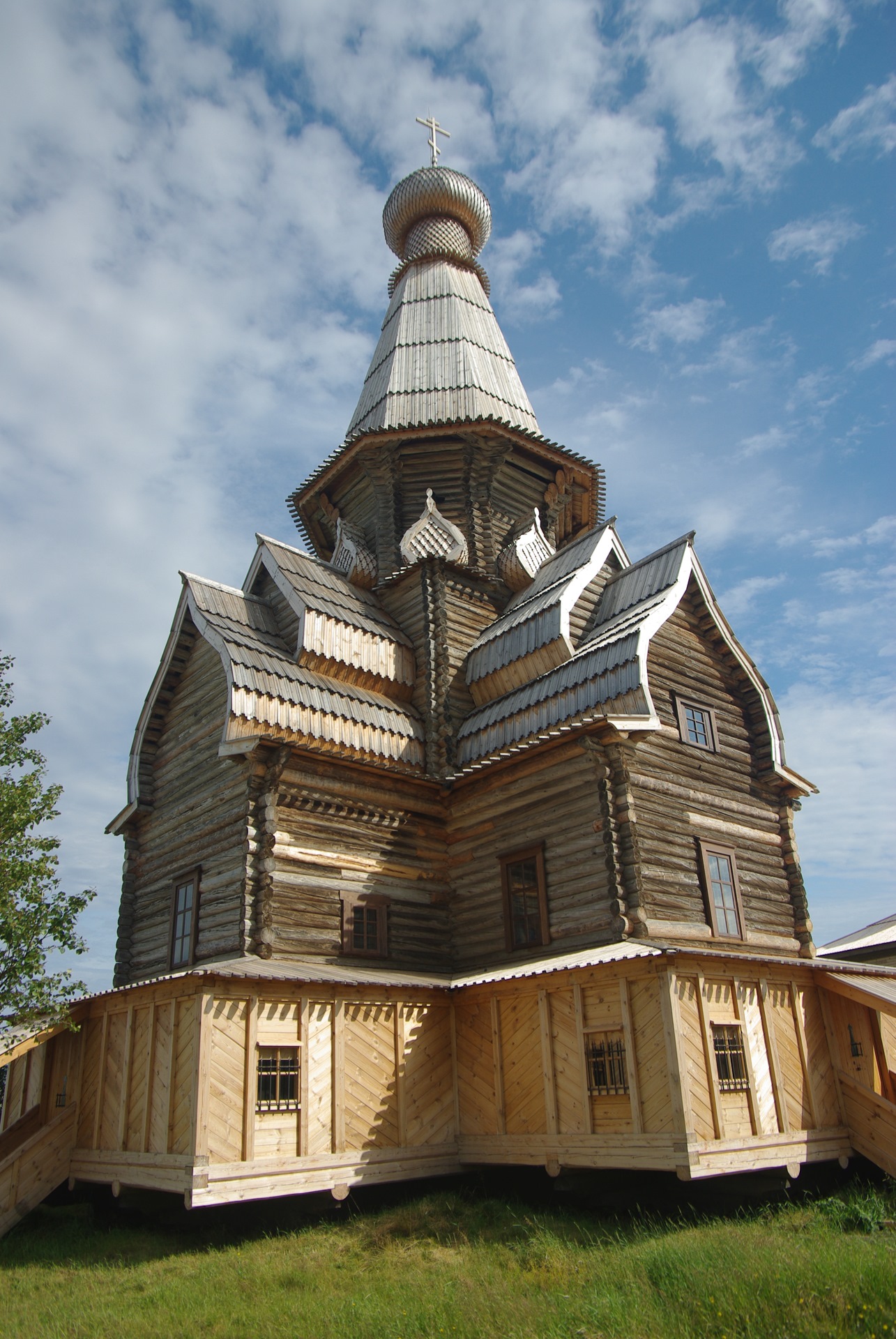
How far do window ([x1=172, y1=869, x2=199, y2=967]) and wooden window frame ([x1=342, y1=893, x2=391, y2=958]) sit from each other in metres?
2.54

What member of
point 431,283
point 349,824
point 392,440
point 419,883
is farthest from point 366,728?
point 431,283

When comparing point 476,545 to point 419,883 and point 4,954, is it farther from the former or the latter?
point 4,954

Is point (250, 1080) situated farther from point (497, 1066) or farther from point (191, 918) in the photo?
point (191, 918)

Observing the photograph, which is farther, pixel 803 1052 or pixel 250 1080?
pixel 803 1052

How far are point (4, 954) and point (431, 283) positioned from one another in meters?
21.0

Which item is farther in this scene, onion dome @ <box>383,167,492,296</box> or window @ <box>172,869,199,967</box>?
onion dome @ <box>383,167,492,296</box>

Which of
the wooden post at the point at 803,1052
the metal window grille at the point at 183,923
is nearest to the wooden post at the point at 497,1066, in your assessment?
the wooden post at the point at 803,1052

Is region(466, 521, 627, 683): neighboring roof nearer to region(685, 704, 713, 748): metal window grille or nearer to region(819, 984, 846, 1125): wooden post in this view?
region(685, 704, 713, 748): metal window grille

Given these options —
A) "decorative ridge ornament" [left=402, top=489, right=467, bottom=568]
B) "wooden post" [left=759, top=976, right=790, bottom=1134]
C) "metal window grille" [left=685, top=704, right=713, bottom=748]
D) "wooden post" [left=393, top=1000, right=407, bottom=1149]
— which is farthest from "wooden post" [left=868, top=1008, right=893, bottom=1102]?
"decorative ridge ornament" [left=402, top=489, right=467, bottom=568]

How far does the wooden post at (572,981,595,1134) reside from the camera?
477 inches

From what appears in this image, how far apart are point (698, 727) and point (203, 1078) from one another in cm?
976

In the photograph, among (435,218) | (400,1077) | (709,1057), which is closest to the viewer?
(709,1057)

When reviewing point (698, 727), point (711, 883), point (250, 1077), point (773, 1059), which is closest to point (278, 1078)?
point (250, 1077)

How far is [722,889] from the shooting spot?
15422mm
